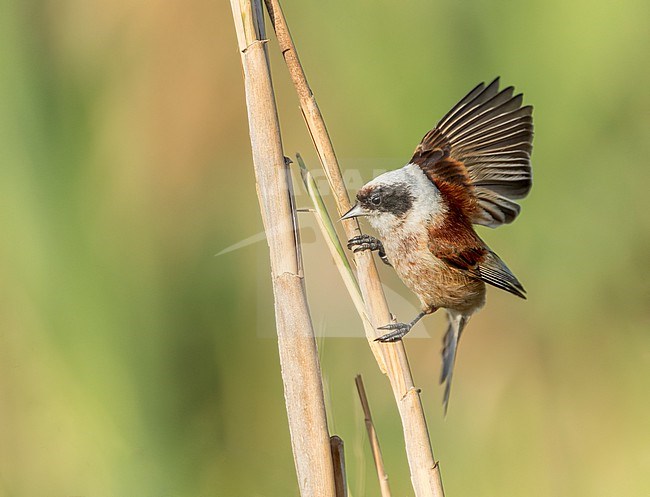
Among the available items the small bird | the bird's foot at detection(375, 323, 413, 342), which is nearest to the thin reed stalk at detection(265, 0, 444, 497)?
the bird's foot at detection(375, 323, 413, 342)

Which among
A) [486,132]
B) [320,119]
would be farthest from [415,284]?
[320,119]

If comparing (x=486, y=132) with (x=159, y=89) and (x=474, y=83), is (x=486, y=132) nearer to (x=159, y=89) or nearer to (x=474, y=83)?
(x=474, y=83)

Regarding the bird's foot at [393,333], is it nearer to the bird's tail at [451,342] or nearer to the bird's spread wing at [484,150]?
the bird's spread wing at [484,150]

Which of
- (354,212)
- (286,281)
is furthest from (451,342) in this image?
(286,281)

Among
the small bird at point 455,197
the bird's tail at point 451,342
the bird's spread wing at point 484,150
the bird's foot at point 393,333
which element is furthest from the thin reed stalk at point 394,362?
the bird's tail at point 451,342

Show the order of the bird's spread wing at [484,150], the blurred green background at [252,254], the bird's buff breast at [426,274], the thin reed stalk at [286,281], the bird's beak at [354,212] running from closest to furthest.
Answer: the thin reed stalk at [286,281]
the bird's beak at [354,212]
the bird's spread wing at [484,150]
the bird's buff breast at [426,274]
the blurred green background at [252,254]

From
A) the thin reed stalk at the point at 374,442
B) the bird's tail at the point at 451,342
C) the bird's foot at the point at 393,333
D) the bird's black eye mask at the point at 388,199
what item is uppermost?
the bird's black eye mask at the point at 388,199

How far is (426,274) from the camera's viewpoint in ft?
3.43

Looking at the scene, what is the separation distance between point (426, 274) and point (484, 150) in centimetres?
20

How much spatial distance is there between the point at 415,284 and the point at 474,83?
1.57 feet

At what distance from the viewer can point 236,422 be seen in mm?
1326

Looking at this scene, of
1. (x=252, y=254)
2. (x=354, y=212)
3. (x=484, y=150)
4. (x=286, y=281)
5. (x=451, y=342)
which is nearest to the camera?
(x=286, y=281)

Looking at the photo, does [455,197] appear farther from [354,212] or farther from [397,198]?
[354,212]

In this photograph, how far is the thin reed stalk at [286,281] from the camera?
25.1 inches
